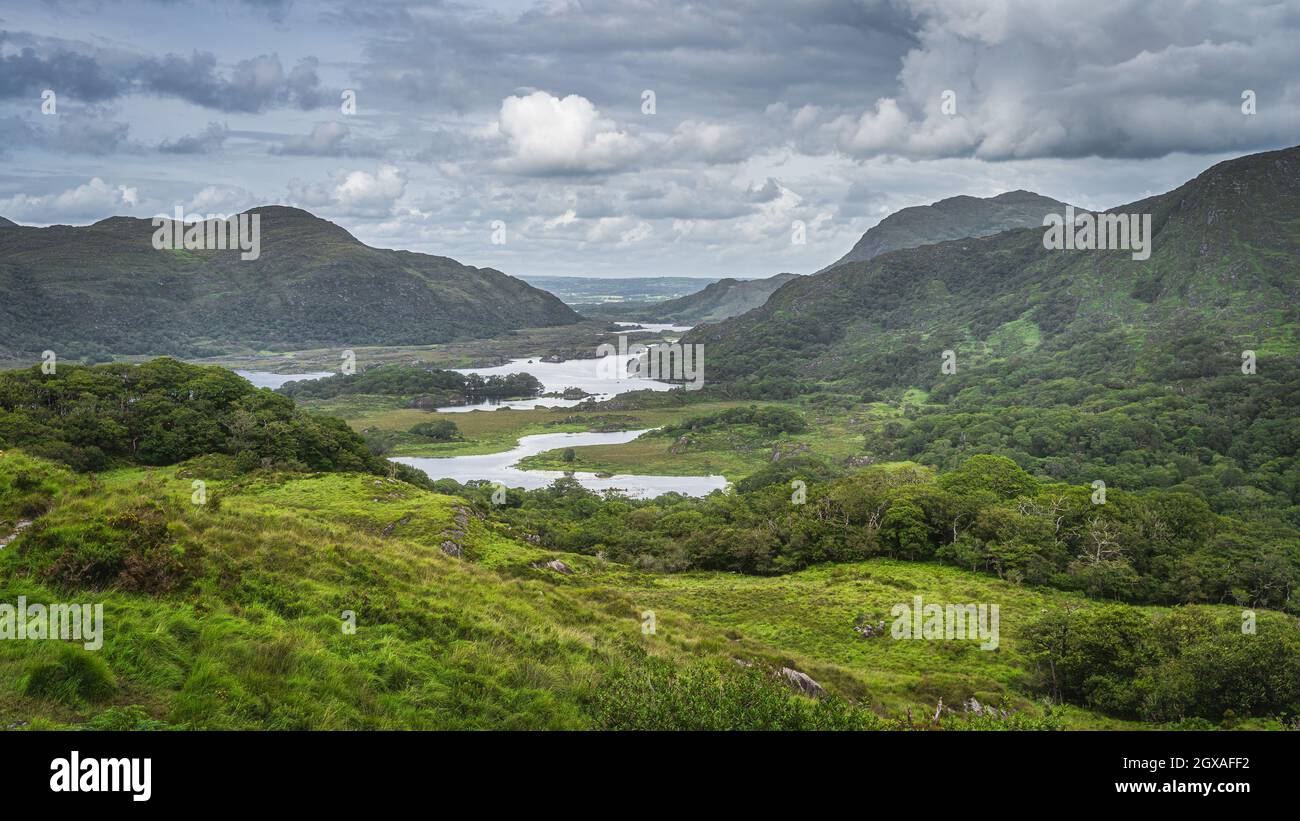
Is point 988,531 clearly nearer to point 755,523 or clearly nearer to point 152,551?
point 755,523

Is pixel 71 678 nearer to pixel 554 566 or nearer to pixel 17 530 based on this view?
pixel 17 530

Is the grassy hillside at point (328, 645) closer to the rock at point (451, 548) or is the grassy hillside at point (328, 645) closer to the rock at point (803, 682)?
the rock at point (803, 682)

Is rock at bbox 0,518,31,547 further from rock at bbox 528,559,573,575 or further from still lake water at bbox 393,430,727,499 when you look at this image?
still lake water at bbox 393,430,727,499

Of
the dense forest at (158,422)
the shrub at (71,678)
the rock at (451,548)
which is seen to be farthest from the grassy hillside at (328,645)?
the dense forest at (158,422)

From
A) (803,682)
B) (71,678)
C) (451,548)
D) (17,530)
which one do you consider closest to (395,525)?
(451,548)

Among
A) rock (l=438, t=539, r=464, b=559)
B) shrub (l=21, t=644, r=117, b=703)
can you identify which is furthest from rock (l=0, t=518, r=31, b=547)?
rock (l=438, t=539, r=464, b=559)
